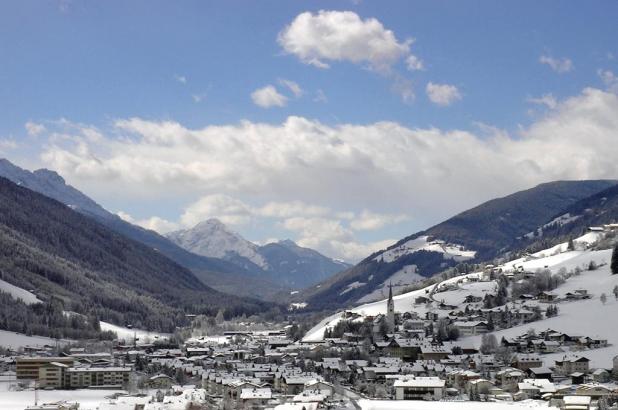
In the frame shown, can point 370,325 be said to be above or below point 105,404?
above

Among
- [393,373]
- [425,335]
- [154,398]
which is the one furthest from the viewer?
[425,335]

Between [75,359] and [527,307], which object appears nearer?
[75,359]

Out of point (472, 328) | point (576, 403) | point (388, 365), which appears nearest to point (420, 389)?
point (576, 403)

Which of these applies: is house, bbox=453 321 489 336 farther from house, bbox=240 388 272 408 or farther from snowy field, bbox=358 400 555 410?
house, bbox=240 388 272 408

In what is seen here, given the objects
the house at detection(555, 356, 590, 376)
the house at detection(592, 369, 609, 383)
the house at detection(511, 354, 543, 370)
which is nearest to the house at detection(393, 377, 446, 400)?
the house at detection(592, 369, 609, 383)

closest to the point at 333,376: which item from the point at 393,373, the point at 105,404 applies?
the point at 393,373

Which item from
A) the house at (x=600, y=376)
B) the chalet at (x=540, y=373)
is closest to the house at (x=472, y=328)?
the chalet at (x=540, y=373)

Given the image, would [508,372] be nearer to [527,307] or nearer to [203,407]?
[203,407]
